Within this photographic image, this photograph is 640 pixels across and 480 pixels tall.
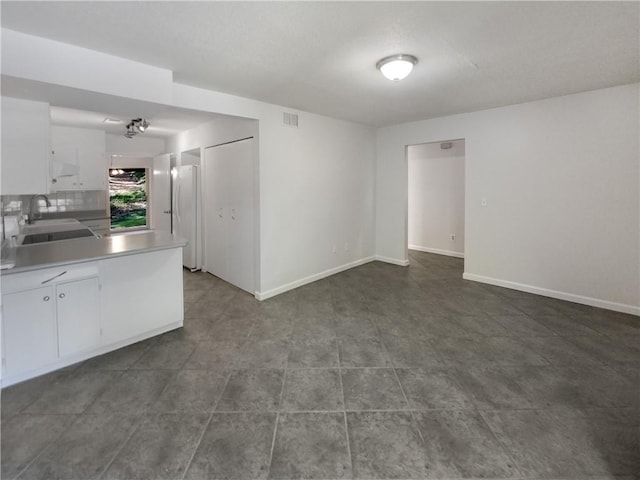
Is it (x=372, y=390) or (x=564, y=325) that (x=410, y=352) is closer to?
(x=372, y=390)

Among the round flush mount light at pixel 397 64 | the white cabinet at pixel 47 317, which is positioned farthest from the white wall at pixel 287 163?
the round flush mount light at pixel 397 64

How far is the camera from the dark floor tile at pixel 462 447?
163 centimetres

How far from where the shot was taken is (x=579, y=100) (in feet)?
12.6

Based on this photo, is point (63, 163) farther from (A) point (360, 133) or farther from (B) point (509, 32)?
(B) point (509, 32)

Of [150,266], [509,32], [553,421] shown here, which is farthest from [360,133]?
[553,421]

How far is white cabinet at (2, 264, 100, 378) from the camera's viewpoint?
230 centimetres

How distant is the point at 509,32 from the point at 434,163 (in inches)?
189

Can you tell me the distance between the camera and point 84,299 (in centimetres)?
265

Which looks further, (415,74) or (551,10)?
(415,74)

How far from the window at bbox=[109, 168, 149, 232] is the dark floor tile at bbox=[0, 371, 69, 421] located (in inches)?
279

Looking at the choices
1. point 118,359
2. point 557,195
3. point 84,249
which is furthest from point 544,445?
point 84,249

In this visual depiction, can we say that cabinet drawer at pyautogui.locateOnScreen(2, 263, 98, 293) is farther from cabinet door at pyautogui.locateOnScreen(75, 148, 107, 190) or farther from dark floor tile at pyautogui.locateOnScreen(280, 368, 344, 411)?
cabinet door at pyautogui.locateOnScreen(75, 148, 107, 190)

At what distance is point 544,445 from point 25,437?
3021 millimetres

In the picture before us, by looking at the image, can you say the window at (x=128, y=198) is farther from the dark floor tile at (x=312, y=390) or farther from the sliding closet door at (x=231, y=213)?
the dark floor tile at (x=312, y=390)
